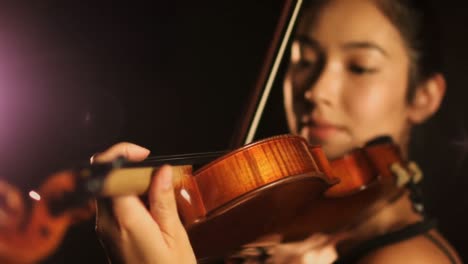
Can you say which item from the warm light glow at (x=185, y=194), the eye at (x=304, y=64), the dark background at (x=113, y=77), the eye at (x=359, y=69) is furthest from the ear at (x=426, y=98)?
the warm light glow at (x=185, y=194)

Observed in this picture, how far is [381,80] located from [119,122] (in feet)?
2.83

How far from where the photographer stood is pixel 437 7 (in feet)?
3.66

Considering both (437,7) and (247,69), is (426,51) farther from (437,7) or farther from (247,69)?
(247,69)

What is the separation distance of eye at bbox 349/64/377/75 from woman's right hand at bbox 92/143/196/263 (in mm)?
578

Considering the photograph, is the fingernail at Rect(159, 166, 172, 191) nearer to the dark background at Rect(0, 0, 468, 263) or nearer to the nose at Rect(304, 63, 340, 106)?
the nose at Rect(304, 63, 340, 106)

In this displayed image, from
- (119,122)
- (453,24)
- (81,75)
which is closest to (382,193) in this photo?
(453,24)

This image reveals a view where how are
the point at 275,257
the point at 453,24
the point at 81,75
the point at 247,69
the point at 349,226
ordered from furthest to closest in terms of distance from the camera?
the point at 247,69 → the point at 81,75 → the point at 453,24 → the point at 349,226 → the point at 275,257

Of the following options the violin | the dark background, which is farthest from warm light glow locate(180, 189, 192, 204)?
the dark background

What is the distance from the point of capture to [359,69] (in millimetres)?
1019

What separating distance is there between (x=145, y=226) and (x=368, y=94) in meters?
0.63

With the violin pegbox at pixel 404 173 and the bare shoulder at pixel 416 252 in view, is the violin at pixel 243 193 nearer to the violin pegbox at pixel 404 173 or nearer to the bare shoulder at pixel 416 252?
the violin pegbox at pixel 404 173

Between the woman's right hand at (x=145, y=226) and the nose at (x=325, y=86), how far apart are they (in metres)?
0.54

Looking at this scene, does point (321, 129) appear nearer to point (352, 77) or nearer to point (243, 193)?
point (352, 77)

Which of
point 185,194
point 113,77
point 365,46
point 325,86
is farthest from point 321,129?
point 113,77
